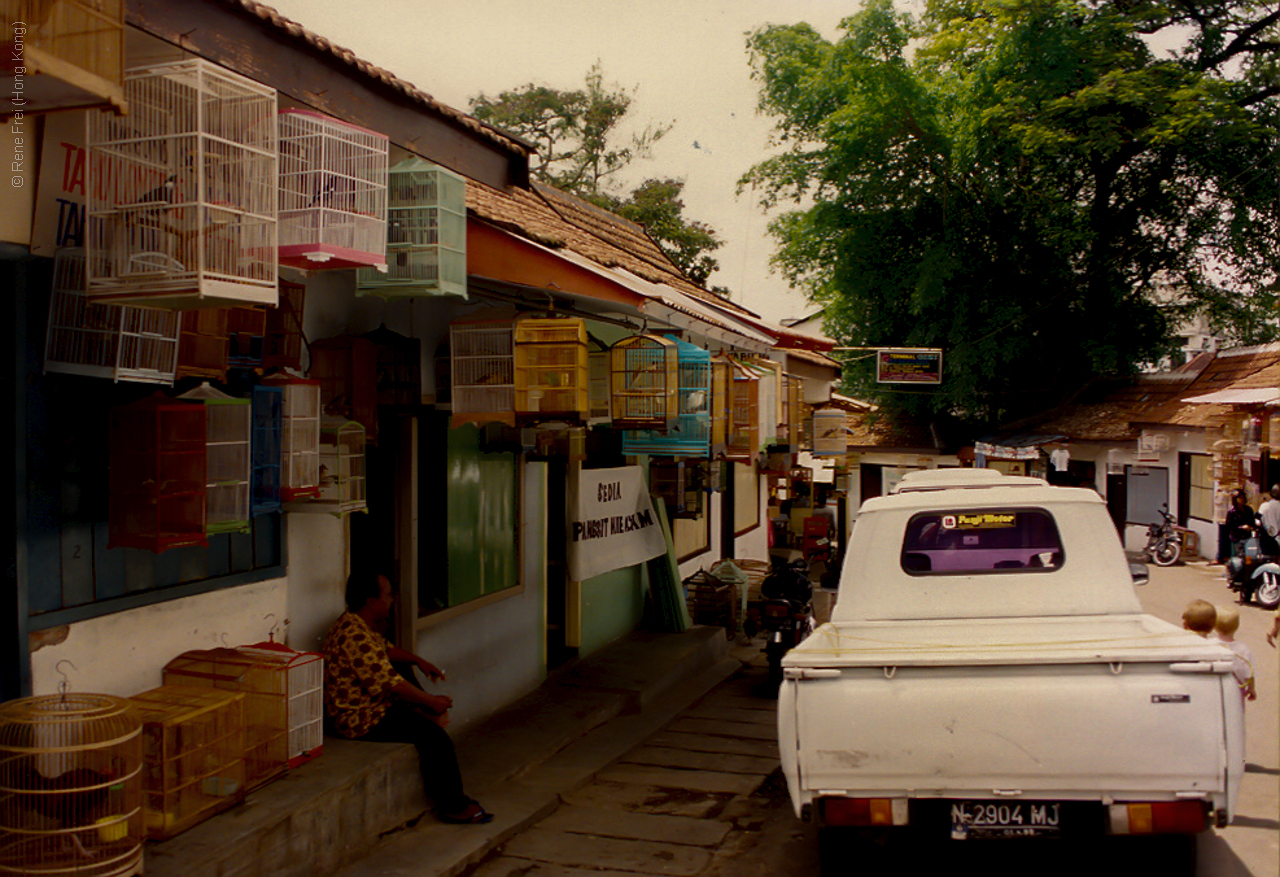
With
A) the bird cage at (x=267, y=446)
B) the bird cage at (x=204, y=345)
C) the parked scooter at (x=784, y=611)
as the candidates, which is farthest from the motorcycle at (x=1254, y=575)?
the bird cage at (x=204, y=345)

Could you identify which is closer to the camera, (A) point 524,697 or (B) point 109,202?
(B) point 109,202

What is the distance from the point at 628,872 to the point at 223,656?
262cm

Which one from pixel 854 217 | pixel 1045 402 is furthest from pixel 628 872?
pixel 1045 402

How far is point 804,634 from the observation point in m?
10.5

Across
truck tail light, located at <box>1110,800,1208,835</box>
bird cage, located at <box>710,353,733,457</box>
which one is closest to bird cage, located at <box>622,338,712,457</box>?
bird cage, located at <box>710,353,733,457</box>

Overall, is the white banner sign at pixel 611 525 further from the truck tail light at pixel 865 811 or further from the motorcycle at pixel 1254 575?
the motorcycle at pixel 1254 575

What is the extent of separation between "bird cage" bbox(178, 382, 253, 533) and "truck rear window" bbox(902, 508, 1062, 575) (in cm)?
387

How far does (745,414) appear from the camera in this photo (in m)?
11.2

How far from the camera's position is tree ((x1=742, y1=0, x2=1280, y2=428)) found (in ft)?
77.7

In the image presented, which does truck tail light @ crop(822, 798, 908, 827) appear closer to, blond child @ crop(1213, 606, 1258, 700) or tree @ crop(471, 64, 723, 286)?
blond child @ crop(1213, 606, 1258, 700)

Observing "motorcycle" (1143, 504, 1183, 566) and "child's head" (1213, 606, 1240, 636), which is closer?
"child's head" (1213, 606, 1240, 636)

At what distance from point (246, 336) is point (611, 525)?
18.4 feet

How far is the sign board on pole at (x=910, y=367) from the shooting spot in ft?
70.5

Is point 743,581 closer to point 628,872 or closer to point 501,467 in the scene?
point 501,467
